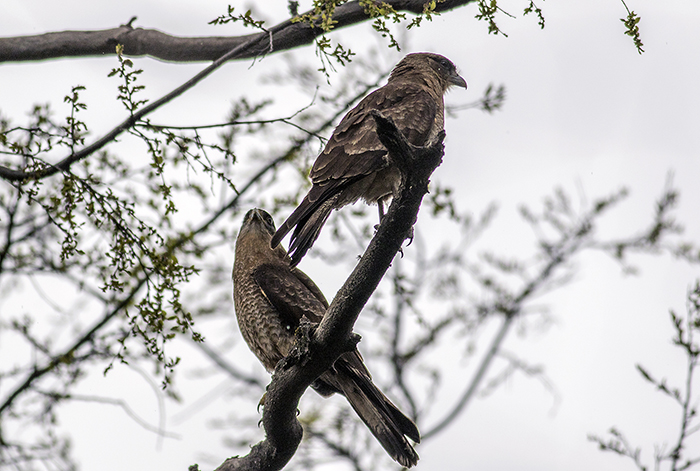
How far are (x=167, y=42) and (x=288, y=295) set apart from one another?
200 centimetres

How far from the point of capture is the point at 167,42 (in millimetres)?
5367

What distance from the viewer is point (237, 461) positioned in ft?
13.1

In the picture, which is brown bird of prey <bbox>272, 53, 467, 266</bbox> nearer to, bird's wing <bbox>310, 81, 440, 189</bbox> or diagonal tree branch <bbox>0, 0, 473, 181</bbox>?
bird's wing <bbox>310, 81, 440, 189</bbox>

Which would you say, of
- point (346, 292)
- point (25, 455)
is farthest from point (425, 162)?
point (25, 455)

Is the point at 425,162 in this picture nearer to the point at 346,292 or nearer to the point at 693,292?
the point at 346,292

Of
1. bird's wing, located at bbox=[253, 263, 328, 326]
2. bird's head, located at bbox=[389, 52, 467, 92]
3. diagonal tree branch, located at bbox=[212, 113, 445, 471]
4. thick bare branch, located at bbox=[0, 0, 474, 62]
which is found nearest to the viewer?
diagonal tree branch, located at bbox=[212, 113, 445, 471]

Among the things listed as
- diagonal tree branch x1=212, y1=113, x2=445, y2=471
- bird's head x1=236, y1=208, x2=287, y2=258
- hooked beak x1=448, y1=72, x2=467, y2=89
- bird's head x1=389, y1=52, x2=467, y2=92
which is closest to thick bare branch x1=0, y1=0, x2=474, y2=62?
bird's head x1=389, y1=52, x2=467, y2=92

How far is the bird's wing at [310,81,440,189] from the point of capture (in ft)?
14.0

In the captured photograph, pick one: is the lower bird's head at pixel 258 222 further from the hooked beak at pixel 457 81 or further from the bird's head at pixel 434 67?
the hooked beak at pixel 457 81

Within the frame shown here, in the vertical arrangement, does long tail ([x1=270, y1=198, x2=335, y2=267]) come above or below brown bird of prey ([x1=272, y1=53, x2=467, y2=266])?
below

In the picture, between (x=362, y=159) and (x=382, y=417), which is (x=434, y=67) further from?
(x=382, y=417)

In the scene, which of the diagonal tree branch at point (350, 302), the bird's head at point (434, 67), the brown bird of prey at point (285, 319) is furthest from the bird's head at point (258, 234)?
the diagonal tree branch at point (350, 302)

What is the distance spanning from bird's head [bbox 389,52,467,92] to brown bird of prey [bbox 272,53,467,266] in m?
0.47

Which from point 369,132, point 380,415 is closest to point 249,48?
point 369,132
